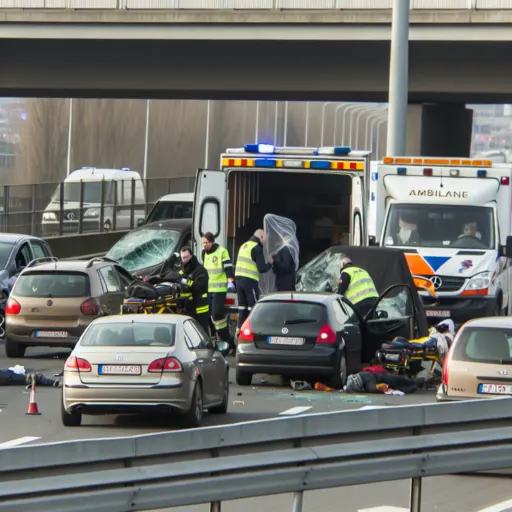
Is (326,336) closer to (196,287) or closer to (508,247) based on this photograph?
(196,287)

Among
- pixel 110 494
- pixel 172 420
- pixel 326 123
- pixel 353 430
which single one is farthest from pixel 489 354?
pixel 326 123

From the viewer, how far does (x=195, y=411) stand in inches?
597

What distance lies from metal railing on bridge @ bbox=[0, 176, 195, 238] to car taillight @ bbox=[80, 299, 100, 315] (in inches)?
646

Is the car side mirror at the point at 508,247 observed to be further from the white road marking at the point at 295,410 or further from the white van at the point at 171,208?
the white van at the point at 171,208

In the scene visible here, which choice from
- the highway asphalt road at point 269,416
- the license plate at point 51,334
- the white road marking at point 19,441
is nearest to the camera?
the highway asphalt road at point 269,416

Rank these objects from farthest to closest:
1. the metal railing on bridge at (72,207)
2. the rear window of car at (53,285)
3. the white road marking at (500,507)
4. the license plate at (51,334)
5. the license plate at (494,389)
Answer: the metal railing on bridge at (72,207) < the rear window of car at (53,285) < the license plate at (51,334) < the license plate at (494,389) < the white road marking at (500,507)

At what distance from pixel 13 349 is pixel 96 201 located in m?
22.2

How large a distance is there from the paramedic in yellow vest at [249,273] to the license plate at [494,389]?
9557 mm

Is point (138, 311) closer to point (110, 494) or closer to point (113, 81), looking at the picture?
point (110, 494)

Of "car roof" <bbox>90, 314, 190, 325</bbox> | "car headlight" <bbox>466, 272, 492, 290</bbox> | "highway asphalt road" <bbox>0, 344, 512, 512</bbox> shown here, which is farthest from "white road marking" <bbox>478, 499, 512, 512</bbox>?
"car headlight" <bbox>466, 272, 492, 290</bbox>

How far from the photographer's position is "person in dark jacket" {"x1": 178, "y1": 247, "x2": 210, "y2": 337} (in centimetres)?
2195

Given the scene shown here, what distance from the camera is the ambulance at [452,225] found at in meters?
25.0

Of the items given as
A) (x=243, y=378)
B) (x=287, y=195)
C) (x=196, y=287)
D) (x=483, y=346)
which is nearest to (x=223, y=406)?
(x=243, y=378)

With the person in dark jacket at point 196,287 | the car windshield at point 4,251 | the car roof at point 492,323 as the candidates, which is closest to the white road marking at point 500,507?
the car roof at point 492,323
